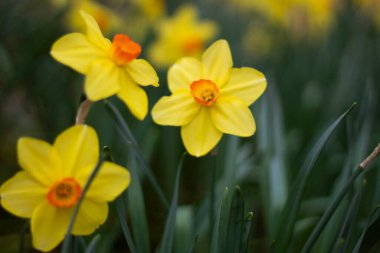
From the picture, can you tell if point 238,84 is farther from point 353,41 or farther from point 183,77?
point 353,41

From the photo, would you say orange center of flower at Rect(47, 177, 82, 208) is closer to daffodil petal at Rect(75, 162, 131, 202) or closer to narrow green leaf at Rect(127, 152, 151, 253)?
daffodil petal at Rect(75, 162, 131, 202)

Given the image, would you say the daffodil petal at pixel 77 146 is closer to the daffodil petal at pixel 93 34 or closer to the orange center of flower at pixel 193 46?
the daffodil petal at pixel 93 34

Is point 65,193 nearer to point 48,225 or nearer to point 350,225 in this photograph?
point 48,225

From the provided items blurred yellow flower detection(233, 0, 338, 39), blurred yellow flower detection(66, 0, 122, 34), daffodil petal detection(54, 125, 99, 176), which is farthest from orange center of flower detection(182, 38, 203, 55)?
daffodil petal detection(54, 125, 99, 176)

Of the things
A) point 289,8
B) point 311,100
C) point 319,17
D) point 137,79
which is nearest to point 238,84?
point 137,79

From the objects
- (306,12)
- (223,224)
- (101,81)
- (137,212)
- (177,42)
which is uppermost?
(306,12)

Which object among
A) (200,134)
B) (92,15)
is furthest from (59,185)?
(92,15)
